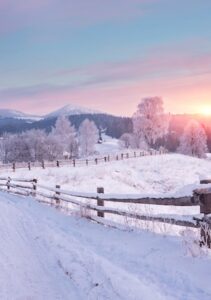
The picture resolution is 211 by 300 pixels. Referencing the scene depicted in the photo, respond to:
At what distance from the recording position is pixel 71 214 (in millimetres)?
14547

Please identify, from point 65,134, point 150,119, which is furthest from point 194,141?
point 65,134

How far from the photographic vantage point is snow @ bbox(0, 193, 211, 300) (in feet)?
18.3

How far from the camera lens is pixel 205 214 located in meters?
7.00

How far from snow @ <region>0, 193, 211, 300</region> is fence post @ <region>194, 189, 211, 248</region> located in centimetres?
34

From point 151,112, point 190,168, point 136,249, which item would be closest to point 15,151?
point 151,112

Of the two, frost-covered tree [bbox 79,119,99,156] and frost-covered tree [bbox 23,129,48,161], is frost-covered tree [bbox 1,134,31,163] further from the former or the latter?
frost-covered tree [bbox 79,119,99,156]

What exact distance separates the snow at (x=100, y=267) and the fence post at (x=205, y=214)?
13.4 inches

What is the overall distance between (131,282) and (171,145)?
6125 inches

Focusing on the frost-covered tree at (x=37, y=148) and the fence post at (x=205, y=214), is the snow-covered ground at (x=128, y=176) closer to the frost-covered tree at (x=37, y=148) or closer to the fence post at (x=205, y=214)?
the fence post at (x=205, y=214)

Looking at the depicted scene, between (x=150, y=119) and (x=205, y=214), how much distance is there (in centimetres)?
7892

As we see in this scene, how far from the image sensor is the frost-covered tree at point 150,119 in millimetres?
84812

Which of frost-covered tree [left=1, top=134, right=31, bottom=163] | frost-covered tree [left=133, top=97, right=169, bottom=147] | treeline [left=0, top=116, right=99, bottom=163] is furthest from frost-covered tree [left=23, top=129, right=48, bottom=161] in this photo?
frost-covered tree [left=133, top=97, right=169, bottom=147]

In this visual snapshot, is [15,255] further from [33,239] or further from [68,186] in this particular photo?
[68,186]

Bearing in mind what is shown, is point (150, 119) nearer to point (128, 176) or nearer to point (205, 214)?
point (128, 176)
